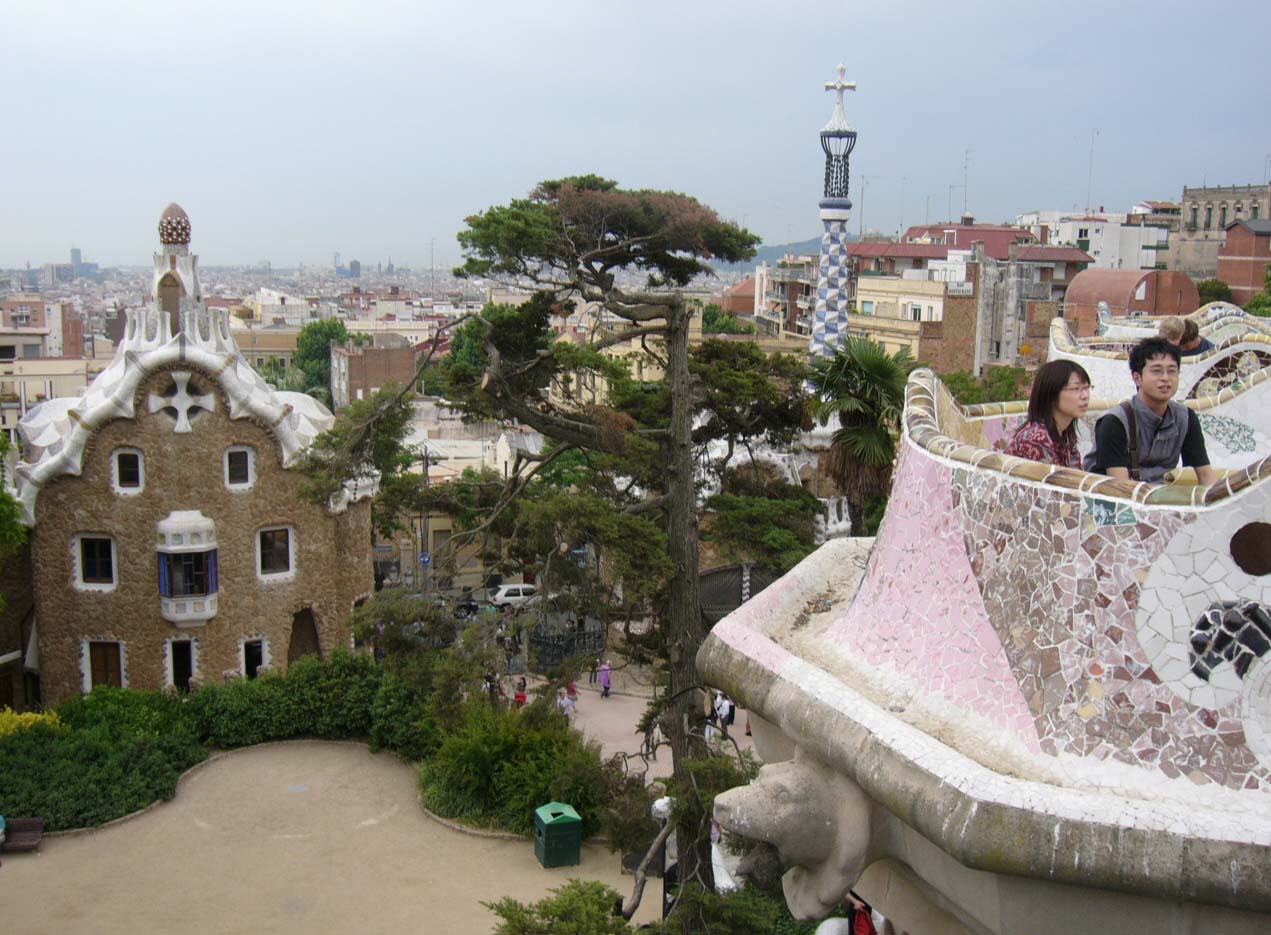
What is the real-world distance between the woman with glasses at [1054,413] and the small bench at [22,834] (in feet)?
50.5

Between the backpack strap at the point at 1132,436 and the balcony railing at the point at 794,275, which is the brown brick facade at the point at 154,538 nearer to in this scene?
the backpack strap at the point at 1132,436

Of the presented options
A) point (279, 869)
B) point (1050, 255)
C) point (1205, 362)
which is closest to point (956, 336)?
point (1050, 255)

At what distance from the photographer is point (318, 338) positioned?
81312 millimetres

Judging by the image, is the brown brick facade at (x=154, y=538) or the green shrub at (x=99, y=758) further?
the brown brick facade at (x=154, y=538)

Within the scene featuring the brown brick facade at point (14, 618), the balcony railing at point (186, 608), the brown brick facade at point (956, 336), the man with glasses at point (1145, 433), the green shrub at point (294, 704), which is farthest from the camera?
the brown brick facade at point (956, 336)

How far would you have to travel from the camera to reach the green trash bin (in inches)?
646

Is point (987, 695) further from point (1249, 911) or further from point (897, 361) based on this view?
point (897, 361)

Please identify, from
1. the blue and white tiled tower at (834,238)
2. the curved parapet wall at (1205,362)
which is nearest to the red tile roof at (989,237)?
the blue and white tiled tower at (834,238)

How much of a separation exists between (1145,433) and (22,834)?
15.9 metres

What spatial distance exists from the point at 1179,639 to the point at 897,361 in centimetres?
1351

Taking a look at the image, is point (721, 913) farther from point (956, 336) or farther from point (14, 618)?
point (956, 336)

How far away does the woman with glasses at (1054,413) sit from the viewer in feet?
17.6

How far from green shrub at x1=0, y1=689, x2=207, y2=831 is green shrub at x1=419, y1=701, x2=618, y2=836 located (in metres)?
3.80

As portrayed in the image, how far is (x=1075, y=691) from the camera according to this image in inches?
170
